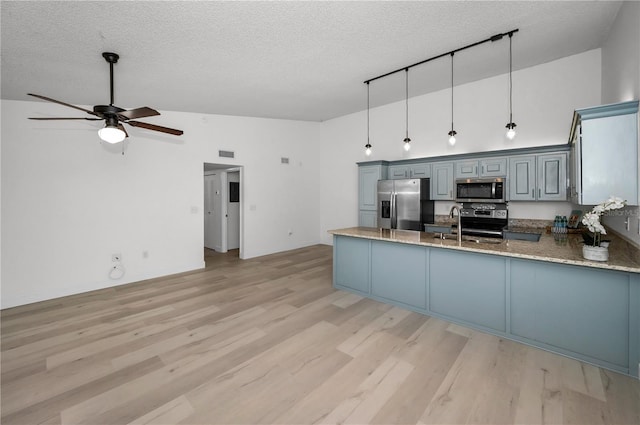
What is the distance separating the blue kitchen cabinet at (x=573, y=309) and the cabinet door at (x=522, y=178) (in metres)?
2.28

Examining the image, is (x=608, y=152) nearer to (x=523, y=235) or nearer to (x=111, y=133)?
(x=523, y=235)

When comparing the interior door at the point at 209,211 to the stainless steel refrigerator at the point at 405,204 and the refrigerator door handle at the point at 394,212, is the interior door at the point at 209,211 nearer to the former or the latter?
the stainless steel refrigerator at the point at 405,204

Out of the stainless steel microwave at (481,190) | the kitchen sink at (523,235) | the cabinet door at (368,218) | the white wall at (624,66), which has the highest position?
the white wall at (624,66)

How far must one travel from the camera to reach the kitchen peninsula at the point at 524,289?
7.05ft

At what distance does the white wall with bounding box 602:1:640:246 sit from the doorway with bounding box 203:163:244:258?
6099 mm

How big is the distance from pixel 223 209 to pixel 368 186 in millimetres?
3476

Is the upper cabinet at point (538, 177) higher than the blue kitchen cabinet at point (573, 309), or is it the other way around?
the upper cabinet at point (538, 177)

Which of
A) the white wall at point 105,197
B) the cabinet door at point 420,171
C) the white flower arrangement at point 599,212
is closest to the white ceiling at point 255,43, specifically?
the white wall at point 105,197

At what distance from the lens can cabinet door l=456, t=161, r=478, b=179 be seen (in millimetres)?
4762

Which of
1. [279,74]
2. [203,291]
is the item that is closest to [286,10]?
[279,74]

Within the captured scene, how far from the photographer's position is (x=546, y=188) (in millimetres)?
4109

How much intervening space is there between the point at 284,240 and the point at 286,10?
5.06 metres

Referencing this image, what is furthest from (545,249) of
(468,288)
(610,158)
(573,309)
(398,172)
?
(398,172)

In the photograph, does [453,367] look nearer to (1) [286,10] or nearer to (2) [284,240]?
(1) [286,10]
